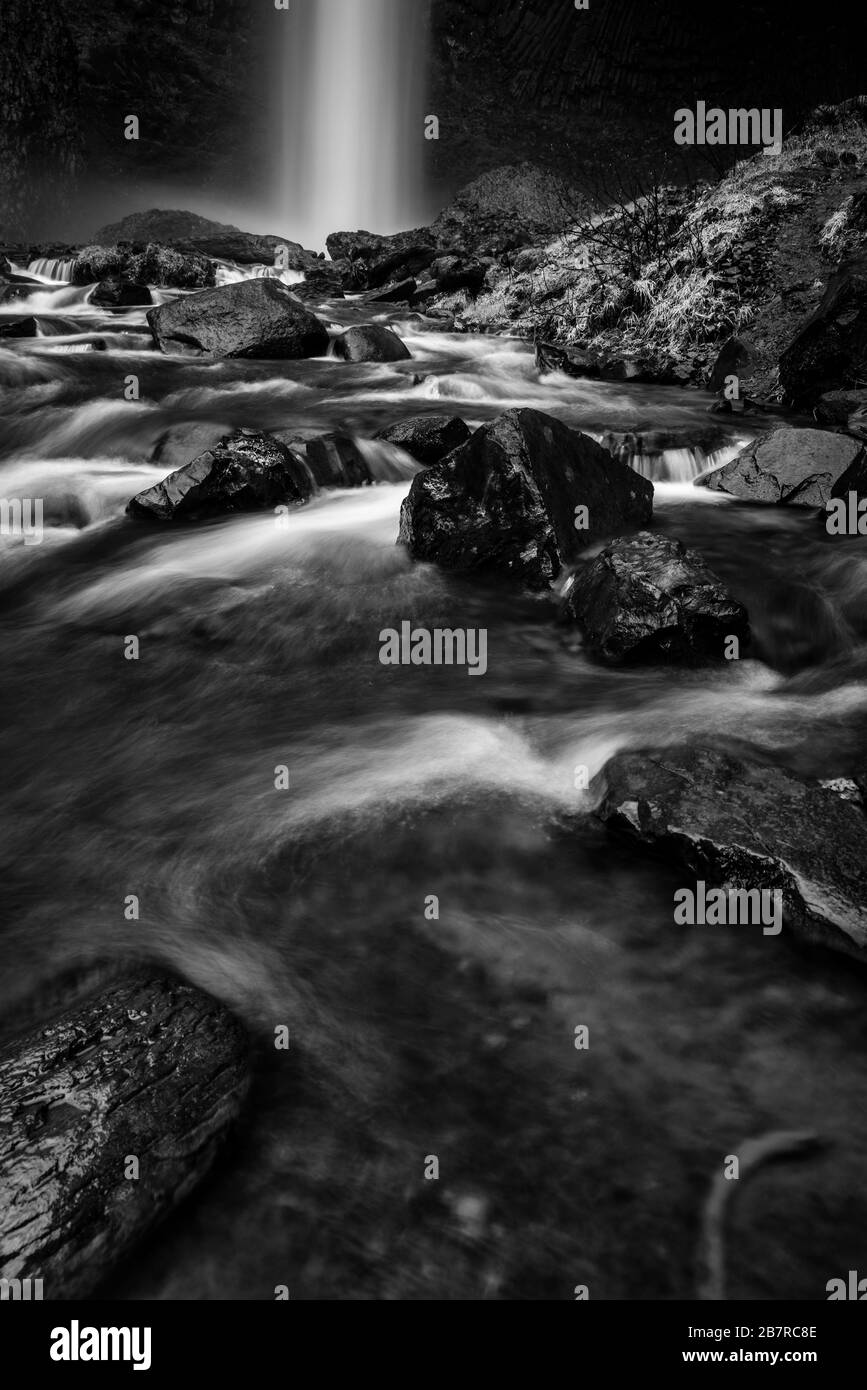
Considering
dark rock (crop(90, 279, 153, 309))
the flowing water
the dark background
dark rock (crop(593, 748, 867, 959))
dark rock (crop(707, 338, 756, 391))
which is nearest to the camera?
the flowing water

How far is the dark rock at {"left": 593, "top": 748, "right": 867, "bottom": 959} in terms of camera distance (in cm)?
301

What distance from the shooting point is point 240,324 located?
39.0ft

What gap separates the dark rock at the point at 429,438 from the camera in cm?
813

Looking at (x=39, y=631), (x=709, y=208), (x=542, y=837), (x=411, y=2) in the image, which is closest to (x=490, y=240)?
(x=709, y=208)

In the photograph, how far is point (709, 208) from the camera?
1353cm

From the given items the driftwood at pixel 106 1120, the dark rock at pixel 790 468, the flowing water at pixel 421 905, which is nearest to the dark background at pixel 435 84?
the dark rock at pixel 790 468

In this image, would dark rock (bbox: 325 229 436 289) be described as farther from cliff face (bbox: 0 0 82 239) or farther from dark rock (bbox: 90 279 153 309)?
cliff face (bbox: 0 0 82 239)

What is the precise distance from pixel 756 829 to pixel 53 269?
23127mm

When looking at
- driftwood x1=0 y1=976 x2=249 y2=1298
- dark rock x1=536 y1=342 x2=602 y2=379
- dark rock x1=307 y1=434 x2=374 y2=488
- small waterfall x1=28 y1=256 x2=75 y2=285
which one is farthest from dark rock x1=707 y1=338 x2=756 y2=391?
small waterfall x1=28 y1=256 x2=75 y2=285

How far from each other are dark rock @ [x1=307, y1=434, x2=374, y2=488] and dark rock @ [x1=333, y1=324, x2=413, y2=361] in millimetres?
4925

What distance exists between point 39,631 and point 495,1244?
15.7 feet

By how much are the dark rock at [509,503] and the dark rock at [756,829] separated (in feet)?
8.63

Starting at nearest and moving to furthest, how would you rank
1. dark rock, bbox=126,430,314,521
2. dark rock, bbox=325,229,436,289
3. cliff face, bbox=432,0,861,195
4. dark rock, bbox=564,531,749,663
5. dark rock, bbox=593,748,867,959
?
dark rock, bbox=593,748,867,959 → dark rock, bbox=564,531,749,663 → dark rock, bbox=126,430,314,521 → dark rock, bbox=325,229,436,289 → cliff face, bbox=432,0,861,195

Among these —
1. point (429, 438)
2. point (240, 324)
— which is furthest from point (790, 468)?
point (240, 324)
